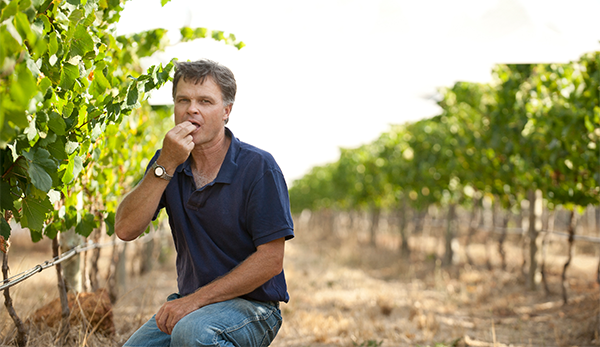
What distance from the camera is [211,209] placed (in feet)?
5.81

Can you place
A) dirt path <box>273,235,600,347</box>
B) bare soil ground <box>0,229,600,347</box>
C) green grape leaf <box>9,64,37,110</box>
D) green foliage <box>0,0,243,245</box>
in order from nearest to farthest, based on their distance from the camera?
1. green grape leaf <box>9,64,37,110</box>
2. green foliage <box>0,0,243,245</box>
3. bare soil ground <box>0,229,600,347</box>
4. dirt path <box>273,235,600,347</box>

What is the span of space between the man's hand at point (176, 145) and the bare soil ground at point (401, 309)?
3.85 ft

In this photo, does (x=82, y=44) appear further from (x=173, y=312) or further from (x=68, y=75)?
(x=173, y=312)

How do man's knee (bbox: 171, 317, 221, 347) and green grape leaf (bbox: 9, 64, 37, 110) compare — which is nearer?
green grape leaf (bbox: 9, 64, 37, 110)

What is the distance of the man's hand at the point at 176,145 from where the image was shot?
165cm

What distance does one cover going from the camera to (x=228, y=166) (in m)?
1.79

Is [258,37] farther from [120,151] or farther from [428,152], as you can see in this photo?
[428,152]

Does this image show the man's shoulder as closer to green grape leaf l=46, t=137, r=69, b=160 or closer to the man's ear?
the man's ear

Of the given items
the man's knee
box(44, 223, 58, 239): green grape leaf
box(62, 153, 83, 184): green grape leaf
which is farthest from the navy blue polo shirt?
box(44, 223, 58, 239): green grape leaf

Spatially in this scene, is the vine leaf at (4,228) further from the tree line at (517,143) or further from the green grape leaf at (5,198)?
the tree line at (517,143)

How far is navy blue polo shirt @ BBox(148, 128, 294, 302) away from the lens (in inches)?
68.4

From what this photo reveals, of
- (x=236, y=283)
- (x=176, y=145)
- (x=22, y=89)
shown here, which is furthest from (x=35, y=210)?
(x=22, y=89)

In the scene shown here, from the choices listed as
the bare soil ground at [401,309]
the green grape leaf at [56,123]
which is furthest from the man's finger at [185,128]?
the bare soil ground at [401,309]

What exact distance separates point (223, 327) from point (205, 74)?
0.97 m
